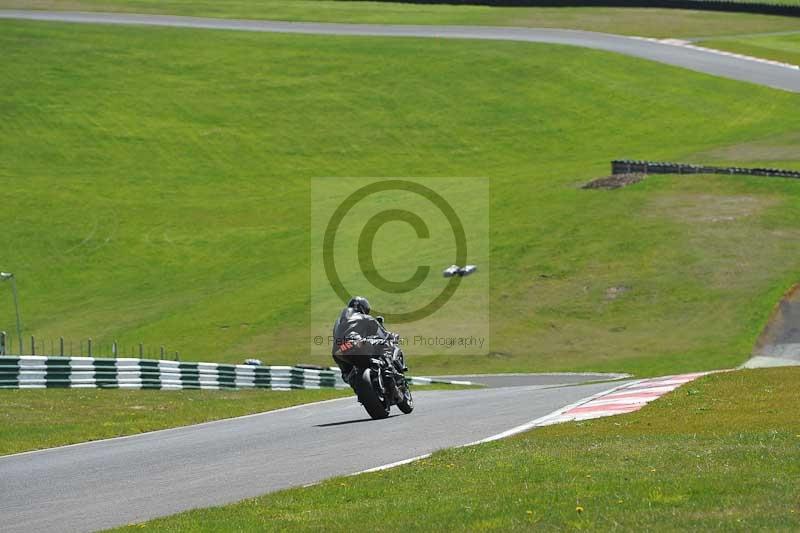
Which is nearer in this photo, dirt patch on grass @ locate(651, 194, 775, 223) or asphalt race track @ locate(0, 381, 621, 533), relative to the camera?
asphalt race track @ locate(0, 381, 621, 533)

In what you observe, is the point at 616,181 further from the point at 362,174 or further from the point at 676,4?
the point at 676,4

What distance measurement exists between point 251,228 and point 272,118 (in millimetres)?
17677

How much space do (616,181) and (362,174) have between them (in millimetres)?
16334

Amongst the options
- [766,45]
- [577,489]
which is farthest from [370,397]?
[766,45]

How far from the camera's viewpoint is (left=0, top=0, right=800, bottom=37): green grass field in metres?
97.3

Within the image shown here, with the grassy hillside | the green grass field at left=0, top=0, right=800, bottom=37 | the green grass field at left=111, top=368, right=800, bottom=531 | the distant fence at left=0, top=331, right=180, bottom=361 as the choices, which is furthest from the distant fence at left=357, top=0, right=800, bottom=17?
the green grass field at left=111, top=368, right=800, bottom=531

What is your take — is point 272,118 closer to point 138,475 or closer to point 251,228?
point 251,228

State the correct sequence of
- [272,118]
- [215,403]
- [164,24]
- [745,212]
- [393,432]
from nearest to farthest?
[393,432] < [215,403] < [745,212] < [272,118] < [164,24]

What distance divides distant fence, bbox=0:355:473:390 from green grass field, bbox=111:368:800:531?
15866mm

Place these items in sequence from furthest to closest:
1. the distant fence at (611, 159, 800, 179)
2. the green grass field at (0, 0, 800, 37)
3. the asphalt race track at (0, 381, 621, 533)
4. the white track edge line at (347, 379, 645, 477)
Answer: the green grass field at (0, 0, 800, 37)
the distant fence at (611, 159, 800, 179)
the white track edge line at (347, 379, 645, 477)
the asphalt race track at (0, 381, 621, 533)

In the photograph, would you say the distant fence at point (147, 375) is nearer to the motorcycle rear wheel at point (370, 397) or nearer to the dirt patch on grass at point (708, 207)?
the motorcycle rear wheel at point (370, 397)

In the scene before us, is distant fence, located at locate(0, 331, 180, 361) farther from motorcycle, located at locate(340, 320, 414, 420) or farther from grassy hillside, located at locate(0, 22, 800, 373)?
motorcycle, located at locate(340, 320, 414, 420)

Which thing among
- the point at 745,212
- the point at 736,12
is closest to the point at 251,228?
the point at 745,212

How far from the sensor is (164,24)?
9600 cm
